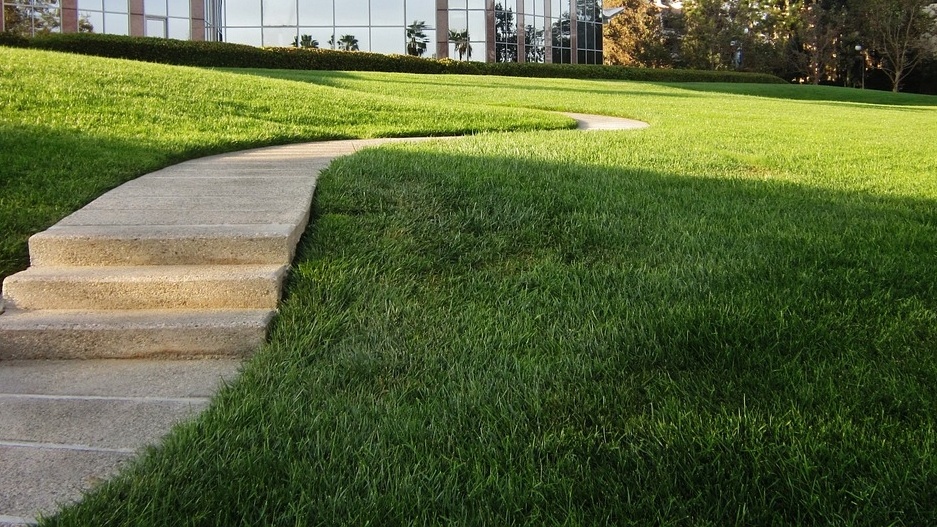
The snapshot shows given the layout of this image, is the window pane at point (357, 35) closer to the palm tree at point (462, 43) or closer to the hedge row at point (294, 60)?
the palm tree at point (462, 43)

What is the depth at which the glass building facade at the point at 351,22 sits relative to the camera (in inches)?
973

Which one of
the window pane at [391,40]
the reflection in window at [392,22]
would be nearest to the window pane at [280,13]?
the reflection in window at [392,22]

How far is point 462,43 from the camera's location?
2947 centimetres

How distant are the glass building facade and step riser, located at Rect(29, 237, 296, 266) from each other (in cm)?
2454

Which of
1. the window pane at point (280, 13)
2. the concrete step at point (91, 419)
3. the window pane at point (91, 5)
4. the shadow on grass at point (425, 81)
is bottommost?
the concrete step at point (91, 419)

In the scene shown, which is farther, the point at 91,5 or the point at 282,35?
the point at 282,35

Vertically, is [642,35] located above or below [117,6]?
above

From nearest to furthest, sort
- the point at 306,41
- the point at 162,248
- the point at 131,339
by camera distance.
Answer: the point at 131,339 → the point at 162,248 → the point at 306,41

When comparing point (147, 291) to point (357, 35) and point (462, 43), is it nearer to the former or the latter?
point (357, 35)

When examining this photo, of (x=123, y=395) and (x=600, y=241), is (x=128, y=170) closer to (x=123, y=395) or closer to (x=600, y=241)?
(x=123, y=395)

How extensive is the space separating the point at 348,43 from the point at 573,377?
27.5 meters

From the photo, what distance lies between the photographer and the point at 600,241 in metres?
3.57

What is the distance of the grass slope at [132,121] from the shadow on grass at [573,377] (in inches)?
61.4

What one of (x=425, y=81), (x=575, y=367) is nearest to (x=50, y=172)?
(x=575, y=367)
